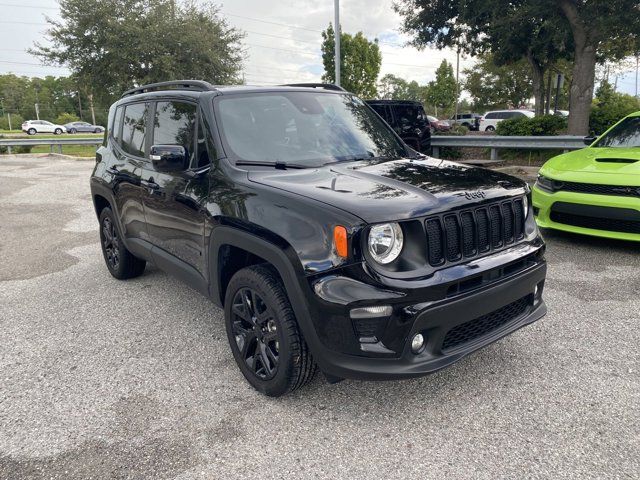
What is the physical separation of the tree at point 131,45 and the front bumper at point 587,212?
81.2 feet

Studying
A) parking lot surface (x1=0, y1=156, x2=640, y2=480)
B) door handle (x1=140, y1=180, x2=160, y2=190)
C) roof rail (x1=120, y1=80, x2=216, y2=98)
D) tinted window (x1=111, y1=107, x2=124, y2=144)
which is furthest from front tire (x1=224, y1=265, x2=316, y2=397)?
tinted window (x1=111, y1=107, x2=124, y2=144)

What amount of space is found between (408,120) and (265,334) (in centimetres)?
825

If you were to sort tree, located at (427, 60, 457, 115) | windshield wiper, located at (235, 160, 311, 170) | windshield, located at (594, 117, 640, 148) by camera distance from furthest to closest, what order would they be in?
tree, located at (427, 60, 457, 115) → windshield, located at (594, 117, 640, 148) → windshield wiper, located at (235, 160, 311, 170)

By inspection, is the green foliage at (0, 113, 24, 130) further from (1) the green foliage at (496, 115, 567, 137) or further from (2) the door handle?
(2) the door handle

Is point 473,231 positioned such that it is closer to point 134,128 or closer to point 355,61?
point 134,128

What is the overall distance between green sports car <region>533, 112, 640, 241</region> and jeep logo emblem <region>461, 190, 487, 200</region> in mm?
3250

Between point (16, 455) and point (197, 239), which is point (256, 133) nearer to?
point (197, 239)

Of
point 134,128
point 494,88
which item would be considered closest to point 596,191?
point 134,128

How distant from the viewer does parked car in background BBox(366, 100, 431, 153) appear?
32.2 feet

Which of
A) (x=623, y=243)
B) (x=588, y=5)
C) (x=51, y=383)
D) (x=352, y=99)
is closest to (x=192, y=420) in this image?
(x=51, y=383)

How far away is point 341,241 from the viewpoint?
2369 mm

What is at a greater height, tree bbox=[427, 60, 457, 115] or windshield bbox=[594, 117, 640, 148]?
tree bbox=[427, 60, 457, 115]

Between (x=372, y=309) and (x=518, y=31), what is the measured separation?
15.7 m

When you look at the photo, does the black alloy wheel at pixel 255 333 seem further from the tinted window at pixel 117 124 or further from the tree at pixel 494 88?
the tree at pixel 494 88
